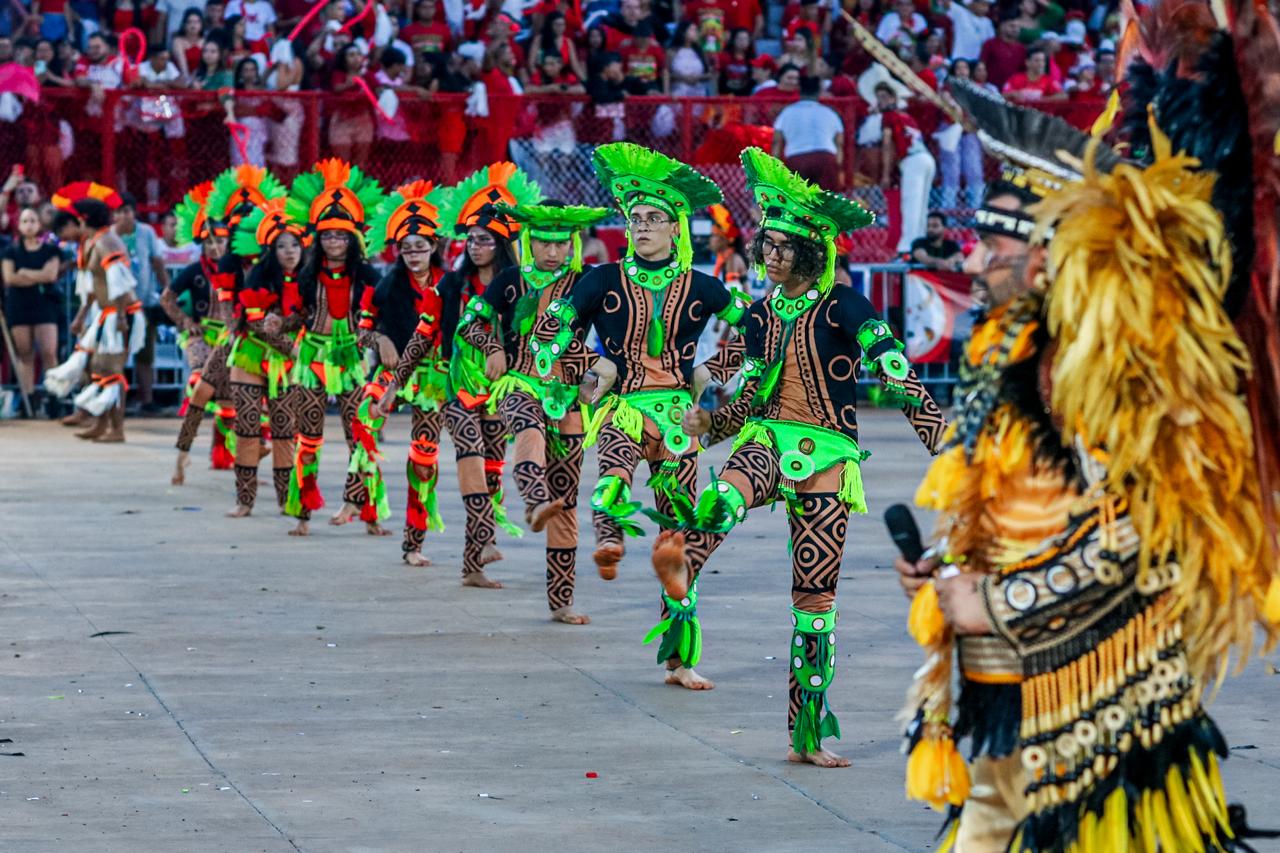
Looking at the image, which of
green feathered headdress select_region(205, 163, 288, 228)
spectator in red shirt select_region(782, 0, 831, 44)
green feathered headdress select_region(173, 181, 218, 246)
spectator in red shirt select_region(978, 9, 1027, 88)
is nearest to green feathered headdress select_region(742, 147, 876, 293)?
green feathered headdress select_region(205, 163, 288, 228)

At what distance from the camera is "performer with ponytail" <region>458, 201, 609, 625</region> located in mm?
9578

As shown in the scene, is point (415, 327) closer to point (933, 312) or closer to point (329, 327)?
point (329, 327)

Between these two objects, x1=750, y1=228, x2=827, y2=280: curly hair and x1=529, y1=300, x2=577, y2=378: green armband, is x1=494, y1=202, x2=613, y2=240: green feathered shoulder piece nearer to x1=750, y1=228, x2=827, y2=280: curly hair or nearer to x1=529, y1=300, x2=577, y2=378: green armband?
x1=529, y1=300, x2=577, y2=378: green armband

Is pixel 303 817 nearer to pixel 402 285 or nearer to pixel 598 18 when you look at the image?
pixel 402 285

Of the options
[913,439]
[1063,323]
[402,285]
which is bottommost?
[913,439]

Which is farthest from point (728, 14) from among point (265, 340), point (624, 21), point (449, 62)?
point (265, 340)

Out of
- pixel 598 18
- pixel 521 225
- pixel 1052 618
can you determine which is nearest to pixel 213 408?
pixel 521 225

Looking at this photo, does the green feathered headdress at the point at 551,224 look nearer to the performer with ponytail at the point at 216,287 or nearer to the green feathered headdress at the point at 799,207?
the green feathered headdress at the point at 799,207

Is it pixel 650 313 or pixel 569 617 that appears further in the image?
pixel 569 617

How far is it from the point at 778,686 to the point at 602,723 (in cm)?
101

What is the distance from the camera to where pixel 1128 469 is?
157 inches

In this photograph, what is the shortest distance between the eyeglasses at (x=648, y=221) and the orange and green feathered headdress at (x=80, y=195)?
397 inches

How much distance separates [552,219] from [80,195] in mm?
9157

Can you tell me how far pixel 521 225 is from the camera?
10.4 meters
